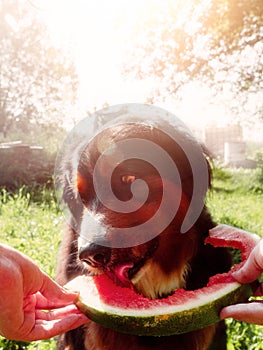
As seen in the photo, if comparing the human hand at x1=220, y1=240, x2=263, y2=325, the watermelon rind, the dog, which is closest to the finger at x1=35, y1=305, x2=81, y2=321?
the watermelon rind

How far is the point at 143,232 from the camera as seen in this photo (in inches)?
104

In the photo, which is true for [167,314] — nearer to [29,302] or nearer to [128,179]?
[29,302]

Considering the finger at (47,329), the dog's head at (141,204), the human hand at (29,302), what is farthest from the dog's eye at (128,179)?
the finger at (47,329)

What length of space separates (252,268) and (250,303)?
0.18 meters

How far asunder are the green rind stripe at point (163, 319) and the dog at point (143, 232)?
0.47 metres

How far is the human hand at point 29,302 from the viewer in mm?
1814

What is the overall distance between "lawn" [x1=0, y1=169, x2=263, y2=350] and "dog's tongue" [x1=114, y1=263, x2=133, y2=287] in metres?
1.10

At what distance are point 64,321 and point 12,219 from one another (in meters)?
6.86

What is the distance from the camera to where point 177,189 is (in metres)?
2.89

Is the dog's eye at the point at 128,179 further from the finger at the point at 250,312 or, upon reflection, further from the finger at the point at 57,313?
the finger at the point at 250,312

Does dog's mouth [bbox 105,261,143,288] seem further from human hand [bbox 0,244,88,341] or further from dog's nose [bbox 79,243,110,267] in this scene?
human hand [bbox 0,244,88,341]

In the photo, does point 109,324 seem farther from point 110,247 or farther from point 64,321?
point 110,247

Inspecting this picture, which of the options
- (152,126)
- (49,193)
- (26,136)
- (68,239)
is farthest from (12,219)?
(26,136)

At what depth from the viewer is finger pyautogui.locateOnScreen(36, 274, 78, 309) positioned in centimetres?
204
